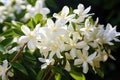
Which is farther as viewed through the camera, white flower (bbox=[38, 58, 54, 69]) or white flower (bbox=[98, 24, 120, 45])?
white flower (bbox=[98, 24, 120, 45])

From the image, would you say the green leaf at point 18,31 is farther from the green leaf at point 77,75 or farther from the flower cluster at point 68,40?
the green leaf at point 77,75

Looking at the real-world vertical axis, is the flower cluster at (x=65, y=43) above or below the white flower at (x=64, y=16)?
below

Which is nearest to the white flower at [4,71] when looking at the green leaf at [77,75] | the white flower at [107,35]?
the green leaf at [77,75]

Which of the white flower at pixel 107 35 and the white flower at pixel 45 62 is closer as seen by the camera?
the white flower at pixel 45 62

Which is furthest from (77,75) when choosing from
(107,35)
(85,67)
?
(107,35)

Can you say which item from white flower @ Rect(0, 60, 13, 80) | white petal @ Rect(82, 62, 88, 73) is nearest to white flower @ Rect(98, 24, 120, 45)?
white petal @ Rect(82, 62, 88, 73)

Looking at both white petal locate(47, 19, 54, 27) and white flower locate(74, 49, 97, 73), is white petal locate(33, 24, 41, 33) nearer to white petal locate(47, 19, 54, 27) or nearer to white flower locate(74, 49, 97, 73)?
white petal locate(47, 19, 54, 27)

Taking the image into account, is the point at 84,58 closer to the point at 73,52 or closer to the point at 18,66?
the point at 73,52

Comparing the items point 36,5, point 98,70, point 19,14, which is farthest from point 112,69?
point 98,70

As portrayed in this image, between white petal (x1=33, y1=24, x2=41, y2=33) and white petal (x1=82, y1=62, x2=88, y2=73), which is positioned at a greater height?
white petal (x1=33, y1=24, x2=41, y2=33)

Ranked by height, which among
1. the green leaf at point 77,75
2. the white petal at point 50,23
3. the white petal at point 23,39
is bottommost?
the green leaf at point 77,75
